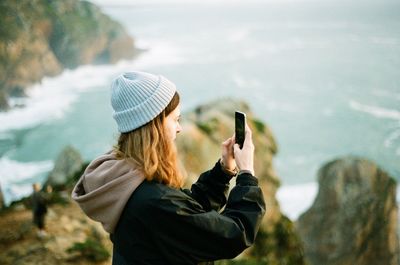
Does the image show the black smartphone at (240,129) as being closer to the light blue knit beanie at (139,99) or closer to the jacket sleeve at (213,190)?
the jacket sleeve at (213,190)

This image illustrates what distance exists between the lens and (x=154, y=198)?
2.03m

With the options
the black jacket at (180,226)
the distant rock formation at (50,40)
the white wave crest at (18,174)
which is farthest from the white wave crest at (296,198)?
the distant rock formation at (50,40)

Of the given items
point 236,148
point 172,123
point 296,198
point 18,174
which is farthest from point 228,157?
point 18,174

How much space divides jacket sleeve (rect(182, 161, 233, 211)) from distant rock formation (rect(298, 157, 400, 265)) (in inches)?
626

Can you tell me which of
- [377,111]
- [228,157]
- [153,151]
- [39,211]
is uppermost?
[153,151]

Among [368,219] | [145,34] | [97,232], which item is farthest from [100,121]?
[145,34]

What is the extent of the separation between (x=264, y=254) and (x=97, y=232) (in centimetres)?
500

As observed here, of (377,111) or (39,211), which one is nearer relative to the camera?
(39,211)

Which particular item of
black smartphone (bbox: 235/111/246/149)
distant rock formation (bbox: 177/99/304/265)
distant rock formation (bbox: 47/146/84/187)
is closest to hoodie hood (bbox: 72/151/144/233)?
black smartphone (bbox: 235/111/246/149)

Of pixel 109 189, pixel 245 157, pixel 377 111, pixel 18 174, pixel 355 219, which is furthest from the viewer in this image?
pixel 377 111

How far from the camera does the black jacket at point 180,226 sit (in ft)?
6.70

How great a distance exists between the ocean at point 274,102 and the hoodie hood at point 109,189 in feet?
46.3

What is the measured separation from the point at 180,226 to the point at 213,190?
2.68ft

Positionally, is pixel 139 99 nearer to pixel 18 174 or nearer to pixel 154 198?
pixel 154 198
